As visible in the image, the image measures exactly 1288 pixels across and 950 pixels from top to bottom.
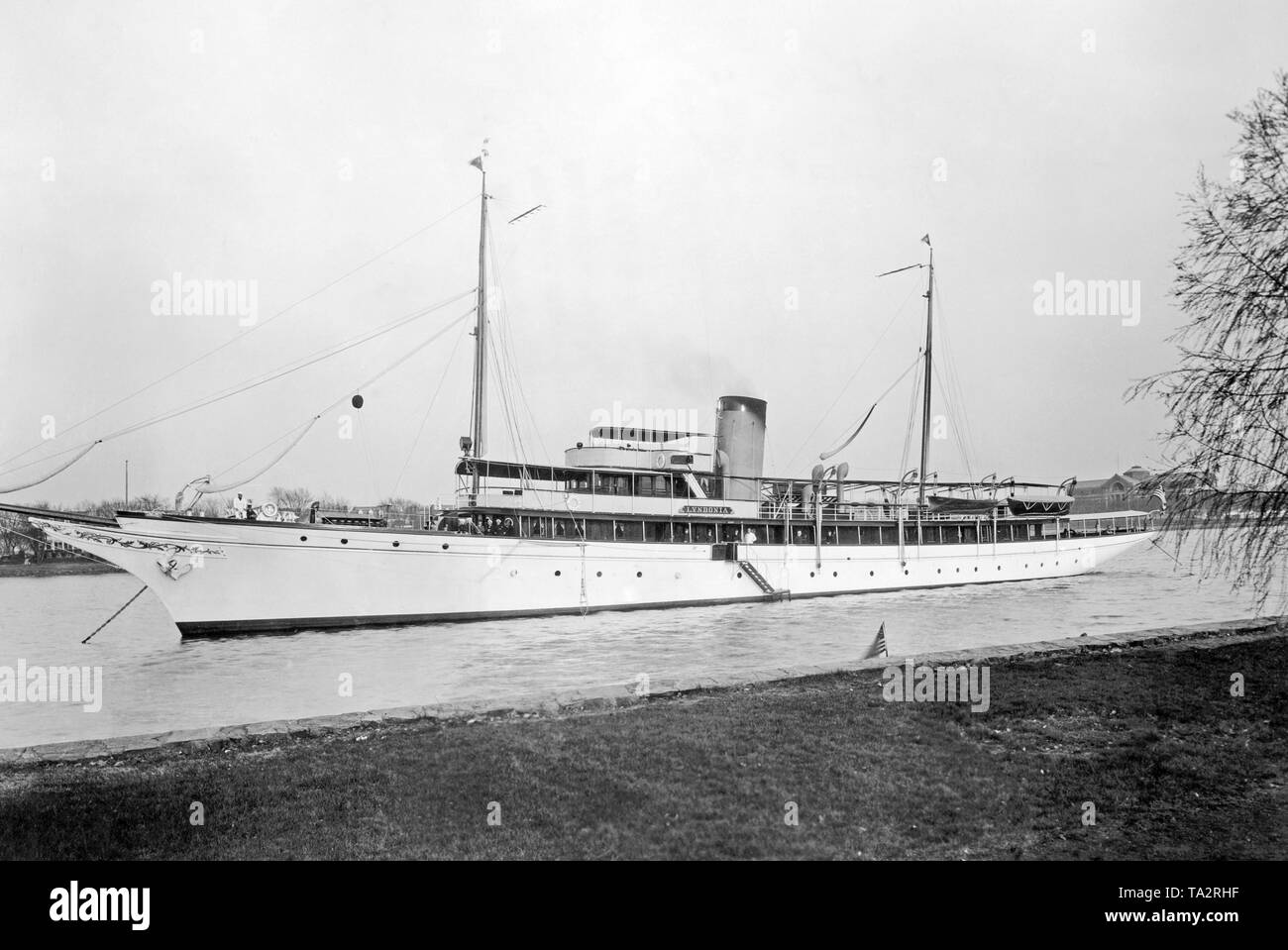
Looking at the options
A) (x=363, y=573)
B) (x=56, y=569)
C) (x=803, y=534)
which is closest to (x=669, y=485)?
(x=803, y=534)

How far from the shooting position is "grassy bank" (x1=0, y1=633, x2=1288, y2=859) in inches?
189

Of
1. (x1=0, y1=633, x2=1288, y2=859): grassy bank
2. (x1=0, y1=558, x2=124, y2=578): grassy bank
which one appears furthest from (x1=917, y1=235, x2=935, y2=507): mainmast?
(x1=0, y1=558, x2=124, y2=578): grassy bank

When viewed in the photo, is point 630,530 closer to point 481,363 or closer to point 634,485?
point 634,485

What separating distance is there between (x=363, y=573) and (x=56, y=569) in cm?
5100

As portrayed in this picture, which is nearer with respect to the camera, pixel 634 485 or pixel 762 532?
pixel 634 485

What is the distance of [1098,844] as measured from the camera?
4664 millimetres

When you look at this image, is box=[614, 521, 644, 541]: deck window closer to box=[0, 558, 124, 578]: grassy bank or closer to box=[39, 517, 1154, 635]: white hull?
box=[39, 517, 1154, 635]: white hull

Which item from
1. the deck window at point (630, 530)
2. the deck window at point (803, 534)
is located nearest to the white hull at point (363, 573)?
the deck window at point (630, 530)

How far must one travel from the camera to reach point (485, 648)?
19.1m

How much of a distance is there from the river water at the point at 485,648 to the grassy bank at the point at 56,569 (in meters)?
27.3

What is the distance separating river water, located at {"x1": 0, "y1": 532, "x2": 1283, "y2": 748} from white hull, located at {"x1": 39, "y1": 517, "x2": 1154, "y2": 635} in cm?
85

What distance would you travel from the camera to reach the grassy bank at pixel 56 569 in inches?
2136

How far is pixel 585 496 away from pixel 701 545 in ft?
16.7
